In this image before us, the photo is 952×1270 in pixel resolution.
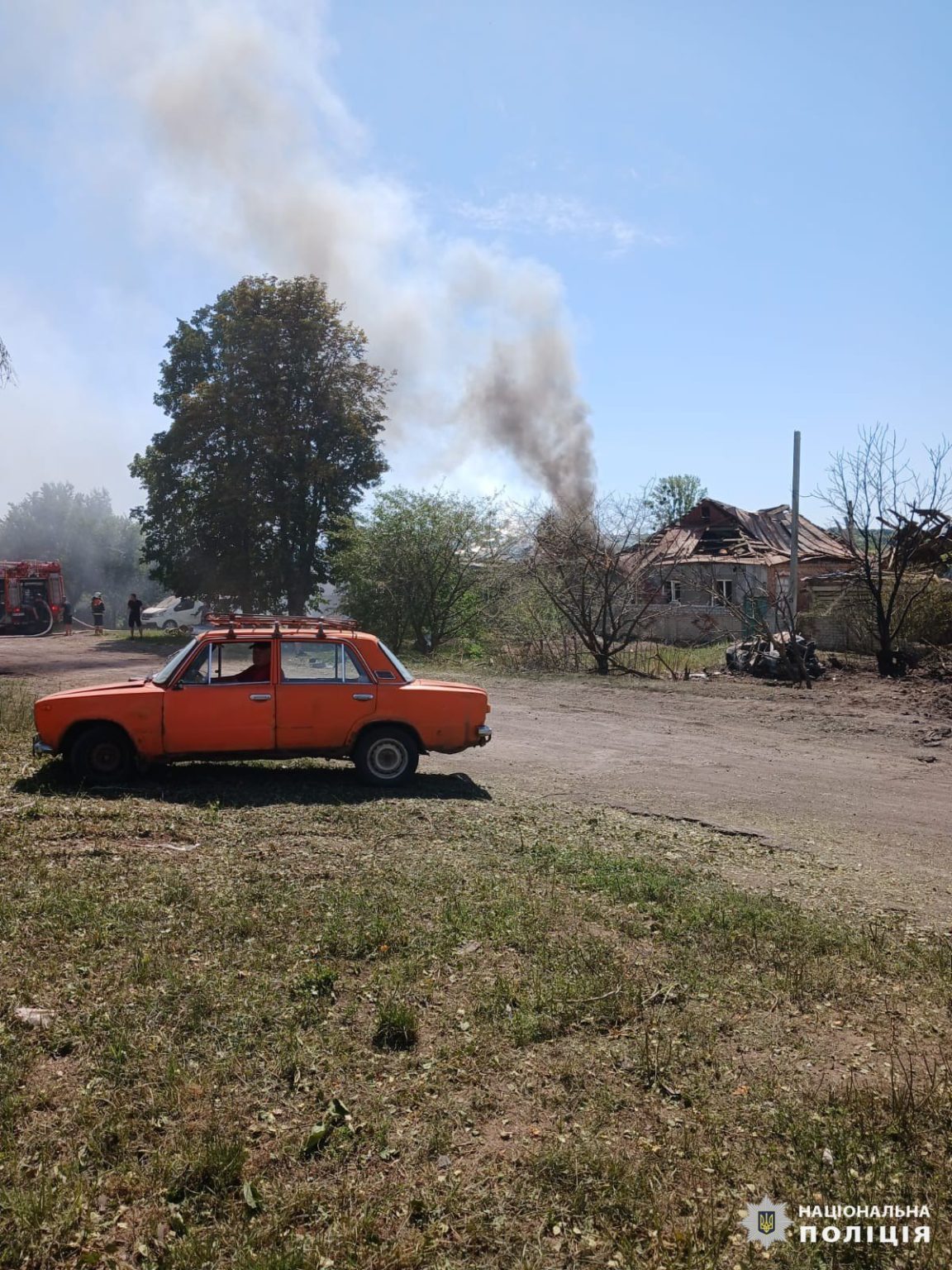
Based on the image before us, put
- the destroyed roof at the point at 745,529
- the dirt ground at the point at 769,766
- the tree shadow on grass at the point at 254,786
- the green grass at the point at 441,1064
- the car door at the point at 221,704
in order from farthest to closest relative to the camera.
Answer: the destroyed roof at the point at 745,529
the car door at the point at 221,704
the tree shadow on grass at the point at 254,786
the dirt ground at the point at 769,766
the green grass at the point at 441,1064

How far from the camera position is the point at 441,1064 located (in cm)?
415

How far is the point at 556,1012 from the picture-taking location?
181 inches

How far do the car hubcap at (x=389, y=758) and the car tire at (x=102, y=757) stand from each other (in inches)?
88.8

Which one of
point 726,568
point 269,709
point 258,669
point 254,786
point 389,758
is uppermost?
point 726,568

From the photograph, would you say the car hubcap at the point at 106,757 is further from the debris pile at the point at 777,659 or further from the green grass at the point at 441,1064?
the debris pile at the point at 777,659

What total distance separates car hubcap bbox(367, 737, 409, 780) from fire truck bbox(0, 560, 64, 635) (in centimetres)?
2926

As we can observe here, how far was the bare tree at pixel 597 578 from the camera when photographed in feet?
71.4

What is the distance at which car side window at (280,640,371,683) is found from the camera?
9453 mm

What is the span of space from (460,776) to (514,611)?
539 inches

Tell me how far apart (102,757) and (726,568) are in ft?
96.6

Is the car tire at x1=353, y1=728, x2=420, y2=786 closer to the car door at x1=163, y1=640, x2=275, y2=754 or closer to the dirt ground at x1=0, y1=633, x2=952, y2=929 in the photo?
the car door at x1=163, y1=640, x2=275, y2=754

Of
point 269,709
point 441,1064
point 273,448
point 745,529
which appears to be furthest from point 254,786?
point 745,529

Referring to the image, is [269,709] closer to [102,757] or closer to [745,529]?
[102,757]

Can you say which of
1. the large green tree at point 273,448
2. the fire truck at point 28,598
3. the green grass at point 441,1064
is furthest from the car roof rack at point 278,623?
the fire truck at point 28,598
